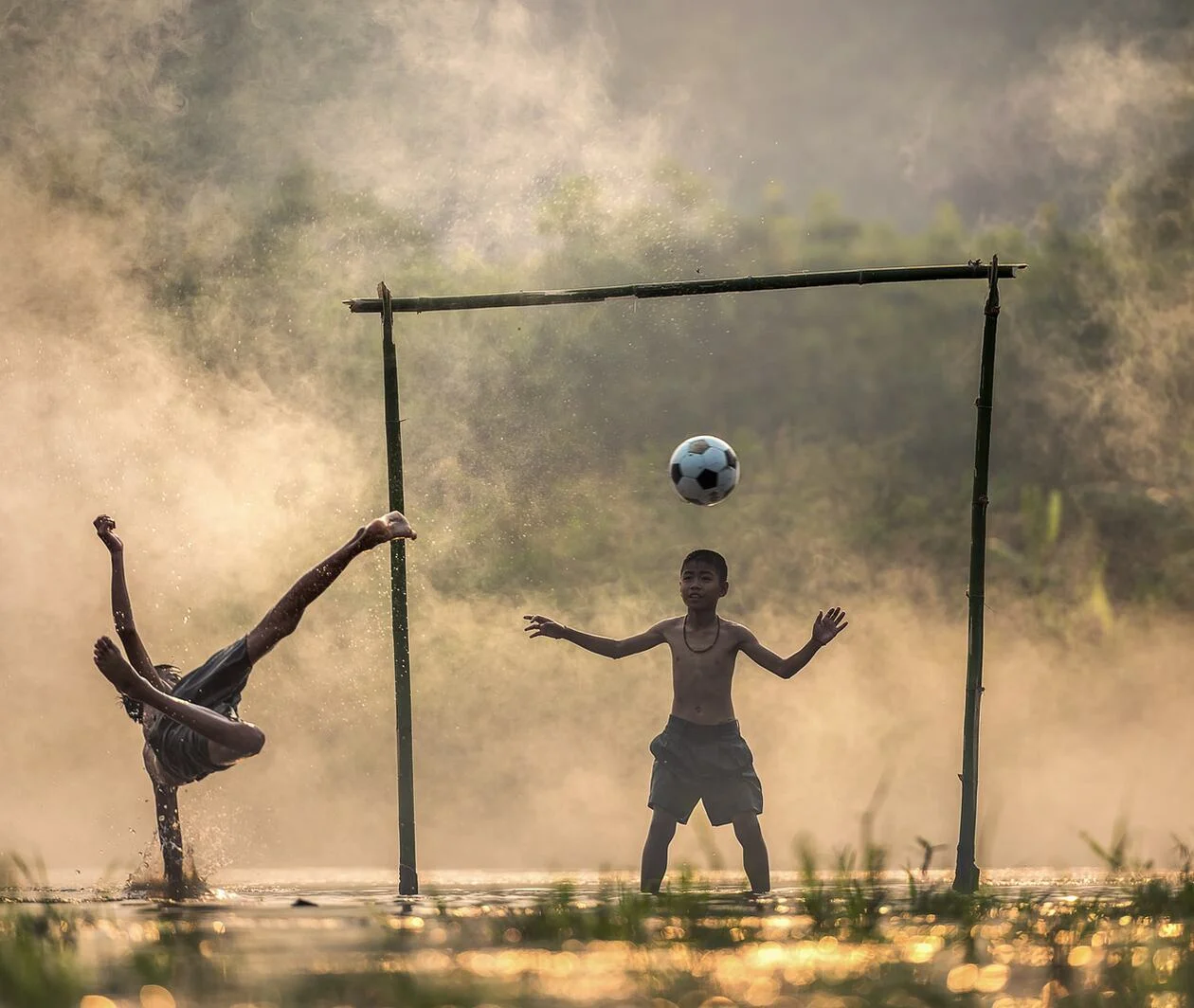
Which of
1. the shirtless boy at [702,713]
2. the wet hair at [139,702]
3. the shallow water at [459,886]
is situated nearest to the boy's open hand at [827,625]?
the shirtless boy at [702,713]

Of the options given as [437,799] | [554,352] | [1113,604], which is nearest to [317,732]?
[437,799]

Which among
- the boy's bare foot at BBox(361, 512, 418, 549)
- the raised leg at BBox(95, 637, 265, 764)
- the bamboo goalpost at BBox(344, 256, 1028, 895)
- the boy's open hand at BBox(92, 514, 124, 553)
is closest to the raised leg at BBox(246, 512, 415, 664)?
the boy's bare foot at BBox(361, 512, 418, 549)

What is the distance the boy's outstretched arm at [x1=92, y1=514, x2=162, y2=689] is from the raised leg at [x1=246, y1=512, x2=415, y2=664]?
0.52 metres

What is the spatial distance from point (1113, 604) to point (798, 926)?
2236 centimetres

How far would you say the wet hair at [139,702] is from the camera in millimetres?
8395

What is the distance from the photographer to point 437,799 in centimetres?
2319

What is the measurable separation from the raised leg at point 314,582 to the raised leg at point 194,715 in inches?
17.0

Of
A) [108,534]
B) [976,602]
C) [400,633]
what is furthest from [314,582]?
[976,602]

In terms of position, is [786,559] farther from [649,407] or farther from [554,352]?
[554,352]

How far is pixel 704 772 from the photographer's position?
Result: 9234 millimetres

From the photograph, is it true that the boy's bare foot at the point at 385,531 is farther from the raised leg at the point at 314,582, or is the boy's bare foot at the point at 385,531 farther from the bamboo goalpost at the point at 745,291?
the bamboo goalpost at the point at 745,291

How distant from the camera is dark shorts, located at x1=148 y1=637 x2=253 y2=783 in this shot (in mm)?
8133

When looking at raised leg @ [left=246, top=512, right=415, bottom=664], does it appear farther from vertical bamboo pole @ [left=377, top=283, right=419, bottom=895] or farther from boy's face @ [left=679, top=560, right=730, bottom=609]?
boy's face @ [left=679, top=560, right=730, bottom=609]

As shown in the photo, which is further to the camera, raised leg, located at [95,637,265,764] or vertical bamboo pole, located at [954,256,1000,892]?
vertical bamboo pole, located at [954,256,1000,892]
